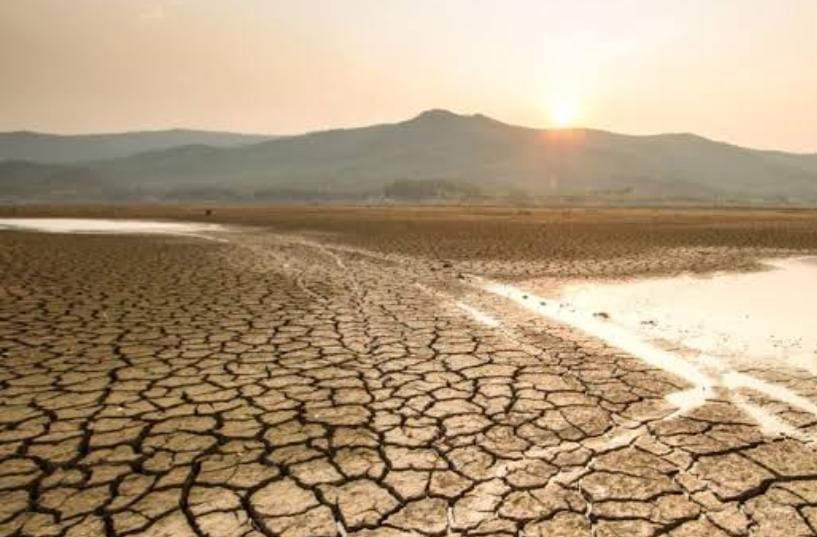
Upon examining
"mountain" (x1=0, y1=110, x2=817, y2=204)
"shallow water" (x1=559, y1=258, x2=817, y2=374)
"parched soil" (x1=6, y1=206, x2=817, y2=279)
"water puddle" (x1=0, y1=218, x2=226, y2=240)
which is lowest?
"shallow water" (x1=559, y1=258, x2=817, y2=374)

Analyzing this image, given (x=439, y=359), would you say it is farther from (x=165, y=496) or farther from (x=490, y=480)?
(x=165, y=496)

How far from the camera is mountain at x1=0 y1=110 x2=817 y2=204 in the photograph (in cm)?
11994

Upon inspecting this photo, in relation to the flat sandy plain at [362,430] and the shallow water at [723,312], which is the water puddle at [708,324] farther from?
the flat sandy plain at [362,430]

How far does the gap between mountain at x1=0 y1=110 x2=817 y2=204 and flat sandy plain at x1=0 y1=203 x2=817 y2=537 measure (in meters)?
94.4

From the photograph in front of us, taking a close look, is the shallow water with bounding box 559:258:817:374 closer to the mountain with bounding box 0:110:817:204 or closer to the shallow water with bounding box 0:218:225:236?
the shallow water with bounding box 0:218:225:236

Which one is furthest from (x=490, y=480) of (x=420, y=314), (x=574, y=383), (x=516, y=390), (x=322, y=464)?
(x=420, y=314)

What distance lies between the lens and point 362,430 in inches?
152

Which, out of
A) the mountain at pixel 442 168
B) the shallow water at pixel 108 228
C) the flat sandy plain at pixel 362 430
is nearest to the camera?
the flat sandy plain at pixel 362 430

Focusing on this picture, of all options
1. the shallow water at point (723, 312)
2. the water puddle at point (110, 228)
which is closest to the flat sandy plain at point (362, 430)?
the shallow water at point (723, 312)

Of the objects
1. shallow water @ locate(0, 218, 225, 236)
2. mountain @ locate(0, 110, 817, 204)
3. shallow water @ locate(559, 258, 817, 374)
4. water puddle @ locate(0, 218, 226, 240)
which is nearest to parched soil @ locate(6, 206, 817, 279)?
shallow water @ locate(559, 258, 817, 374)

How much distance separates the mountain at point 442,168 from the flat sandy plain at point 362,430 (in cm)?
9439

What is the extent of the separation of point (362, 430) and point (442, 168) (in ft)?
492

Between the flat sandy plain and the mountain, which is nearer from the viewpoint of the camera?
the flat sandy plain

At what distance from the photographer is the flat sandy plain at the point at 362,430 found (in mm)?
2834
